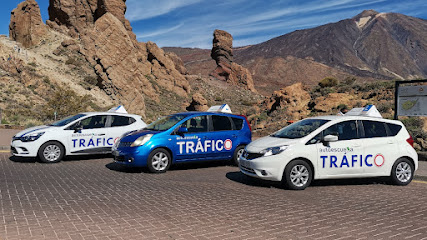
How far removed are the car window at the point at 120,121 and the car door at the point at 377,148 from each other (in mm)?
7426

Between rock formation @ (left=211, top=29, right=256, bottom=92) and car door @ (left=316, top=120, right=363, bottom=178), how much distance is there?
295 ft

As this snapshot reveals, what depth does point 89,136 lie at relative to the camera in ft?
36.7

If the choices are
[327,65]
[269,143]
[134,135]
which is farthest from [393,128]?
[327,65]

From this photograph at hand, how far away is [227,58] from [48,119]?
77102mm

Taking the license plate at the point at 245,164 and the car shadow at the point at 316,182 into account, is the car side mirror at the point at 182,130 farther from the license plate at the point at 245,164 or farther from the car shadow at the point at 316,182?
the license plate at the point at 245,164

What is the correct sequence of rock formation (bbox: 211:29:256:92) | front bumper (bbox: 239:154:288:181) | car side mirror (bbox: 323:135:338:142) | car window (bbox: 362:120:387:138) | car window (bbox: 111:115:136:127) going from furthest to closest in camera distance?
1. rock formation (bbox: 211:29:256:92)
2. car window (bbox: 111:115:136:127)
3. car window (bbox: 362:120:387:138)
4. car side mirror (bbox: 323:135:338:142)
5. front bumper (bbox: 239:154:288:181)

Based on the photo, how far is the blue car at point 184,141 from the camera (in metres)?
9.03

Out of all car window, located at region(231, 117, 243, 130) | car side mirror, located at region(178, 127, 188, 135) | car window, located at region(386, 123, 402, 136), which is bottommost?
car window, located at region(386, 123, 402, 136)

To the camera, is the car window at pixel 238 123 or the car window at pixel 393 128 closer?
the car window at pixel 393 128

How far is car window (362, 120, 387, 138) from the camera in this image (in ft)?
26.4

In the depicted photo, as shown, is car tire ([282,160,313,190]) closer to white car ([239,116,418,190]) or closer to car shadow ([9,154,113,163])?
white car ([239,116,418,190])

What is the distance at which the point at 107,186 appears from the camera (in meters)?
7.34

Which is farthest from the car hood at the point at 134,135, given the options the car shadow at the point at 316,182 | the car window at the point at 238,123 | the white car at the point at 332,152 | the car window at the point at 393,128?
the car window at the point at 393,128

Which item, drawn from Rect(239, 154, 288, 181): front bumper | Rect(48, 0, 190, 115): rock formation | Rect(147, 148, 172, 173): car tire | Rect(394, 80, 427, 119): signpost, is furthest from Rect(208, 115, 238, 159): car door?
Rect(48, 0, 190, 115): rock formation
